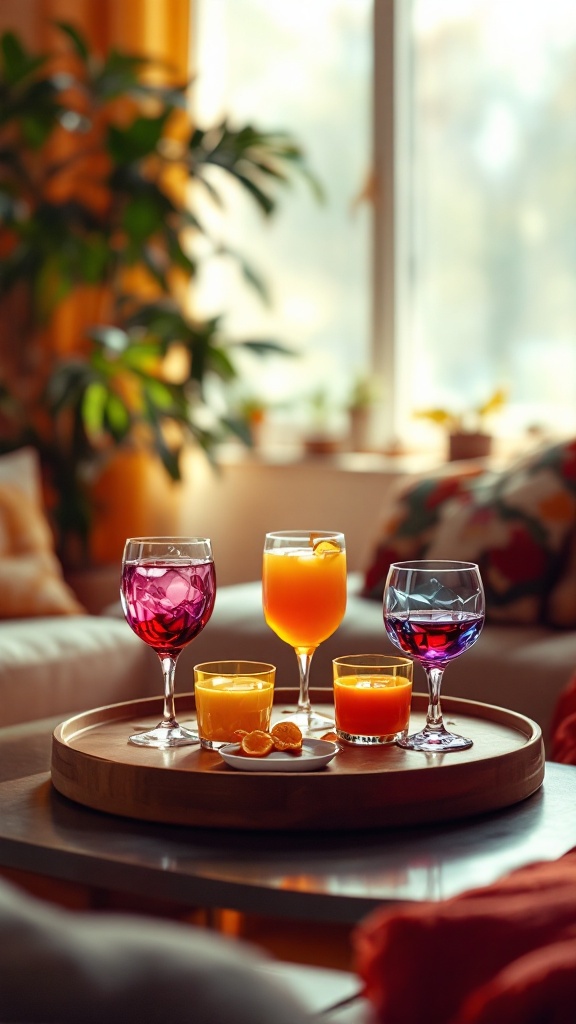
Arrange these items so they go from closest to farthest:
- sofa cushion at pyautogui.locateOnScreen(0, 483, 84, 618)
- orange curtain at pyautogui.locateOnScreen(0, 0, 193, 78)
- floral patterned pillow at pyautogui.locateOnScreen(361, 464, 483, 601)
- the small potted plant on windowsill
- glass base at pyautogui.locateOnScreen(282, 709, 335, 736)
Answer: glass base at pyautogui.locateOnScreen(282, 709, 335, 736), floral patterned pillow at pyautogui.locateOnScreen(361, 464, 483, 601), sofa cushion at pyautogui.locateOnScreen(0, 483, 84, 618), the small potted plant on windowsill, orange curtain at pyautogui.locateOnScreen(0, 0, 193, 78)

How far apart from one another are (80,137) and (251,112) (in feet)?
2.02

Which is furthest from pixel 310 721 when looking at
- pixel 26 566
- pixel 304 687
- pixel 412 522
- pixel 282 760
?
pixel 26 566

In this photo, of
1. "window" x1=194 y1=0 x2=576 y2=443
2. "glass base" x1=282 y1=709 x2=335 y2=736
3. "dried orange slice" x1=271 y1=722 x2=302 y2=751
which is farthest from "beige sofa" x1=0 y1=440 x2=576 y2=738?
"window" x1=194 y1=0 x2=576 y2=443

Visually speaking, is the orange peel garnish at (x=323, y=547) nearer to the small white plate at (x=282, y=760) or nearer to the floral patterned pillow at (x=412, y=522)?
the small white plate at (x=282, y=760)

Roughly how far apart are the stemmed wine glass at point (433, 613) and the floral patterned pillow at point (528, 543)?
4.61 feet

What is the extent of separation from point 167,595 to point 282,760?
9.7 inches

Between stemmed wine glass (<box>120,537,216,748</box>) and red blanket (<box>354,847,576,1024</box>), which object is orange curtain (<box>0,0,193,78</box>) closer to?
stemmed wine glass (<box>120,537,216,748</box>)

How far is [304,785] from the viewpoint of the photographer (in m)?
1.19

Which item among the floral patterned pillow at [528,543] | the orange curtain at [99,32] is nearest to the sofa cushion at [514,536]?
the floral patterned pillow at [528,543]

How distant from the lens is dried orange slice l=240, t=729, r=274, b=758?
1.27m

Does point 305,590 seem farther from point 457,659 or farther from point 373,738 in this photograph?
point 457,659

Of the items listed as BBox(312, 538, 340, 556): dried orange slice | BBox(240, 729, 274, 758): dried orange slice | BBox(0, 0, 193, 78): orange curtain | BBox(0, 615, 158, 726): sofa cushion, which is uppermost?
BBox(0, 0, 193, 78): orange curtain

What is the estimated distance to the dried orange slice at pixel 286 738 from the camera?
4.22 ft

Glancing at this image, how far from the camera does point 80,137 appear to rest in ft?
15.3
